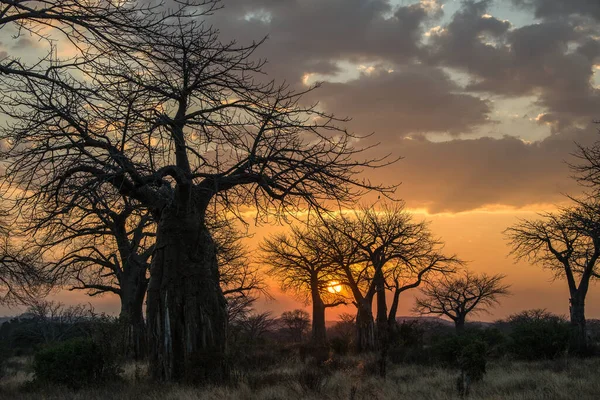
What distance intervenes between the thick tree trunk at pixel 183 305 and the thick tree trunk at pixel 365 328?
14.8 meters

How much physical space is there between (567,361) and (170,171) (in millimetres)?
12951

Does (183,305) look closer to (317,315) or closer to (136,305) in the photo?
(136,305)

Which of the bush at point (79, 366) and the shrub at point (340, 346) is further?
the shrub at point (340, 346)

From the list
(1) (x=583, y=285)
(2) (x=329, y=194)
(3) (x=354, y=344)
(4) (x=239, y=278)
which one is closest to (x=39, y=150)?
(2) (x=329, y=194)

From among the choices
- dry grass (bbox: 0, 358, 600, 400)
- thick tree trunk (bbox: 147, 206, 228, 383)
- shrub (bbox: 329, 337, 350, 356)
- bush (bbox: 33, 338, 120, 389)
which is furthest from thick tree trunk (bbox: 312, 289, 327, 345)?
thick tree trunk (bbox: 147, 206, 228, 383)

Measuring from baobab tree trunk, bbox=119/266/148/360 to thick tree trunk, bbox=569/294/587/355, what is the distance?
1454 centimetres

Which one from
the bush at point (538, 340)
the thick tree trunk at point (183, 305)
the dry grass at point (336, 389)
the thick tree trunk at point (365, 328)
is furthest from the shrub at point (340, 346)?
the thick tree trunk at point (183, 305)

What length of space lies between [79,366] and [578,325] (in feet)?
56.8

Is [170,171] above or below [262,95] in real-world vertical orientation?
below

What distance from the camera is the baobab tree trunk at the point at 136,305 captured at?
19817 mm

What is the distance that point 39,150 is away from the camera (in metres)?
8.02

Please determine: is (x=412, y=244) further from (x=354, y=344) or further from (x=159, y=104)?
(x=159, y=104)

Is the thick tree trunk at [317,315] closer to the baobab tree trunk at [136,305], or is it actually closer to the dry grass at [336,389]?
the baobab tree trunk at [136,305]

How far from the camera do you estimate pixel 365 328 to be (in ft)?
81.7
